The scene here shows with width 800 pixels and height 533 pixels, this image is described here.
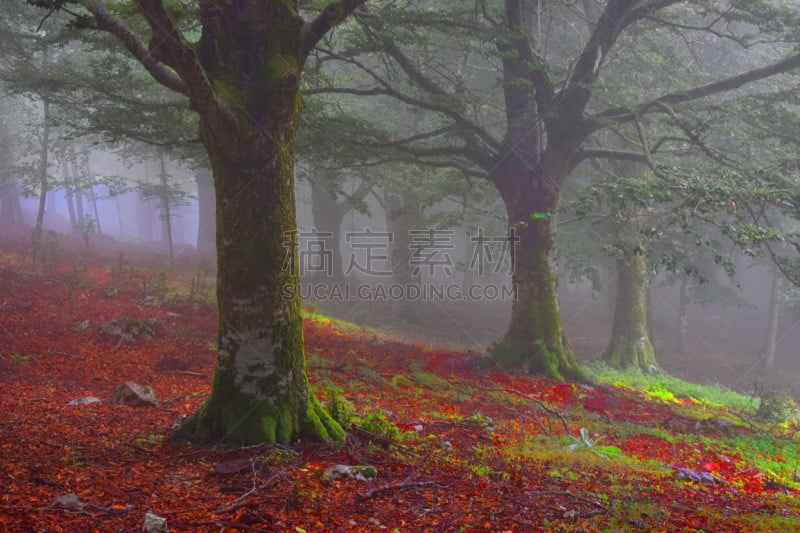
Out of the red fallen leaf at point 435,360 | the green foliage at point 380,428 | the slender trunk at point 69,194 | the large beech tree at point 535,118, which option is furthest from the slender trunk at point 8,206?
the green foliage at point 380,428

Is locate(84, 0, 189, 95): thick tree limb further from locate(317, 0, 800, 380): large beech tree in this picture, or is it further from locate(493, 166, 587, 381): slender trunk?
locate(493, 166, 587, 381): slender trunk

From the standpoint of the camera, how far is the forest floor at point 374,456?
4086mm

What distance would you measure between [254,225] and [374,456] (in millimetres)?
2590

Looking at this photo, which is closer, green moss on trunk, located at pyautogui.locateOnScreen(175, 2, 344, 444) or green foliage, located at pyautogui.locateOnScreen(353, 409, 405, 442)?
green moss on trunk, located at pyautogui.locateOnScreen(175, 2, 344, 444)

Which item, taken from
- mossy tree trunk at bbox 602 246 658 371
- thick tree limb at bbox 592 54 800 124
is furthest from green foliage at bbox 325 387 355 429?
mossy tree trunk at bbox 602 246 658 371

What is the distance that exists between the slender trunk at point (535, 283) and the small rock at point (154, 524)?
10.1 metres

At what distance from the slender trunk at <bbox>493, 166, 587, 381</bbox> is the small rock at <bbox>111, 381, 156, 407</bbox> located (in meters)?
8.16

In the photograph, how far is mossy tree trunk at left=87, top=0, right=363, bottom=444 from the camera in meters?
5.42

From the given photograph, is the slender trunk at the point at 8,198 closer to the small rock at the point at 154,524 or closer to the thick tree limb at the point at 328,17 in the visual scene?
the thick tree limb at the point at 328,17

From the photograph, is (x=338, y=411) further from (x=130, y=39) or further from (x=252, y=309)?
(x=130, y=39)

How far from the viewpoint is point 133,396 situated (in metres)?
7.00

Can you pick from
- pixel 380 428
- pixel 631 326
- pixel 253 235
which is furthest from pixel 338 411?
pixel 631 326

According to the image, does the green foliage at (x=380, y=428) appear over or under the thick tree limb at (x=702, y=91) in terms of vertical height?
under

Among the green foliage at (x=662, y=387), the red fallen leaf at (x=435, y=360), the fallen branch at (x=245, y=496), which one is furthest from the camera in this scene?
the green foliage at (x=662, y=387)
